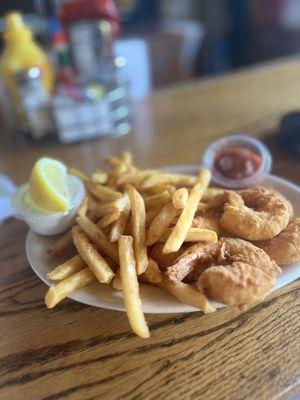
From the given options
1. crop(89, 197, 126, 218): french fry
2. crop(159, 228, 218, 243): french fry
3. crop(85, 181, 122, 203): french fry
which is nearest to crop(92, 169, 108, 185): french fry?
crop(85, 181, 122, 203): french fry

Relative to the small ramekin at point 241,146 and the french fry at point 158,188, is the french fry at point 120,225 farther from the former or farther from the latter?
the small ramekin at point 241,146

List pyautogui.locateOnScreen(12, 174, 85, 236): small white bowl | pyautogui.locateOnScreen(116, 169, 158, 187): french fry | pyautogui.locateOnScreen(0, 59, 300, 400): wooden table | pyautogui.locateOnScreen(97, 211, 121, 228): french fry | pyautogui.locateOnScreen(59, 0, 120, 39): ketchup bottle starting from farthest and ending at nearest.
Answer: pyautogui.locateOnScreen(59, 0, 120, 39): ketchup bottle, pyautogui.locateOnScreen(116, 169, 158, 187): french fry, pyautogui.locateOnScreen(12, 174, 85, 236): small white bowl, pyautogui.locateOnScreen(97, 211, 121, 228): french fry, pyautogui.locateOnScreen(0, 59, 300, 400): wooden table

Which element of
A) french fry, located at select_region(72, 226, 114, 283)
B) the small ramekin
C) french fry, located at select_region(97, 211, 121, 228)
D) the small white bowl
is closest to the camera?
french fry, located at select_region(72, 226, 114, 283)

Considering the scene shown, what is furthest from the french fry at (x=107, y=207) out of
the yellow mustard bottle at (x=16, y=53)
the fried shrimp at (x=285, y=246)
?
the yellow mustard bottle at (x=16, y=53)

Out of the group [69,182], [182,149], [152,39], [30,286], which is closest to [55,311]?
[30,286]

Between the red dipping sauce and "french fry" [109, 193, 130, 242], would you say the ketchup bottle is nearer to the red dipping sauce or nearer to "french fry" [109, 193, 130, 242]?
the red dipping sauce

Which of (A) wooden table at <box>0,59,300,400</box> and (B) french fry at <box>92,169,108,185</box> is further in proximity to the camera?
(B) french fry at <box>92,169,108,185</box>
